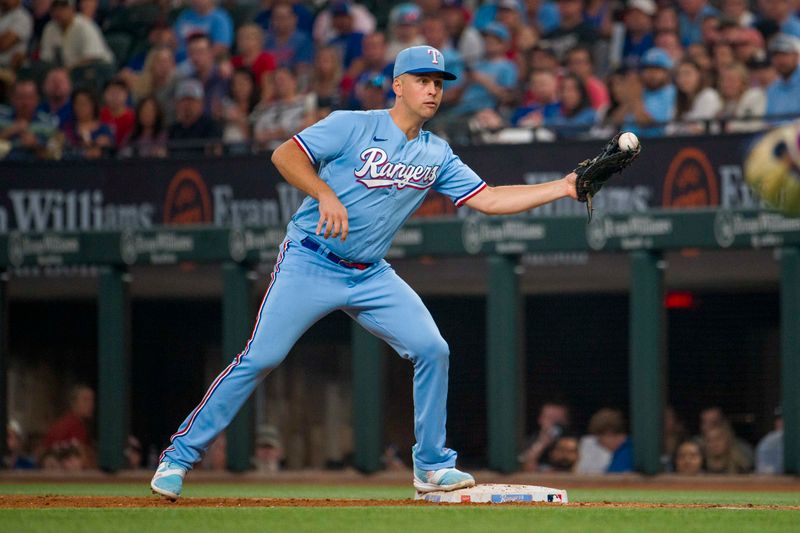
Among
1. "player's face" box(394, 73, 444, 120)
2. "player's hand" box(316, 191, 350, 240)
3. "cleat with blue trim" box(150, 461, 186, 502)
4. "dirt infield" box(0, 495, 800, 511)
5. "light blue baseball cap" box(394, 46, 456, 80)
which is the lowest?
"dirt infield" box(0, 495, 800, 511)

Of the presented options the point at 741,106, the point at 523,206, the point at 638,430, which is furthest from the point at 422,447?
the point at 741,106

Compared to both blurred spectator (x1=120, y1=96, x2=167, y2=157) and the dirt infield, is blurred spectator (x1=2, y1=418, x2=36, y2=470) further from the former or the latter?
the dirt infield

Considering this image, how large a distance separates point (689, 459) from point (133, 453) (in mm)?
4633

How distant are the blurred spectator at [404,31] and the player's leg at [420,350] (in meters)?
6.81

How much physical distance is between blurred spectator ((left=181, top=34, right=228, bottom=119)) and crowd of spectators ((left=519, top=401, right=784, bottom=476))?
4818mm

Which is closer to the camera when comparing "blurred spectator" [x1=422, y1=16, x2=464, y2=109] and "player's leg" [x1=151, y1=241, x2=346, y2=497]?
"player's leg" [x1=151, y1=241, x2=346, y2=497]

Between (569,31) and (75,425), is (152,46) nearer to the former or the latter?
(569,31)

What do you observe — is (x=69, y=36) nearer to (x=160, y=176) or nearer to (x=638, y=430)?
(x=160, y=176)

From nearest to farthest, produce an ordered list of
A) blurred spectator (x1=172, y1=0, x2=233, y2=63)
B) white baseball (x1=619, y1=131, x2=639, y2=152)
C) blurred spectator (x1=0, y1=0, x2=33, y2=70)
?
white baseball (x1=619, y1=131, x2=639, y2=152)
blurred spectator (x1=172, y1=0, x2=233, y2=63)
blurred spectator (x1=0, y1=0, x2=33, y2=70)

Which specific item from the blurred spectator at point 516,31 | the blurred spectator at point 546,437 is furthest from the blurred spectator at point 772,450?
the blurred spectator at point 516,31

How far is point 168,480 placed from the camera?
20.3ft

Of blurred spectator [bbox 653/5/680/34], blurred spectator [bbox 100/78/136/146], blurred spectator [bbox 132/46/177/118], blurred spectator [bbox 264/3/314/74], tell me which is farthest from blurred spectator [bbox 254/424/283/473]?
blurred spectator [bbox 653/5/680/34]

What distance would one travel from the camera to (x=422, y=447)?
21.3 ft

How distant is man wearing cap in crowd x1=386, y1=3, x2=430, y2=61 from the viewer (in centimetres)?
1309
